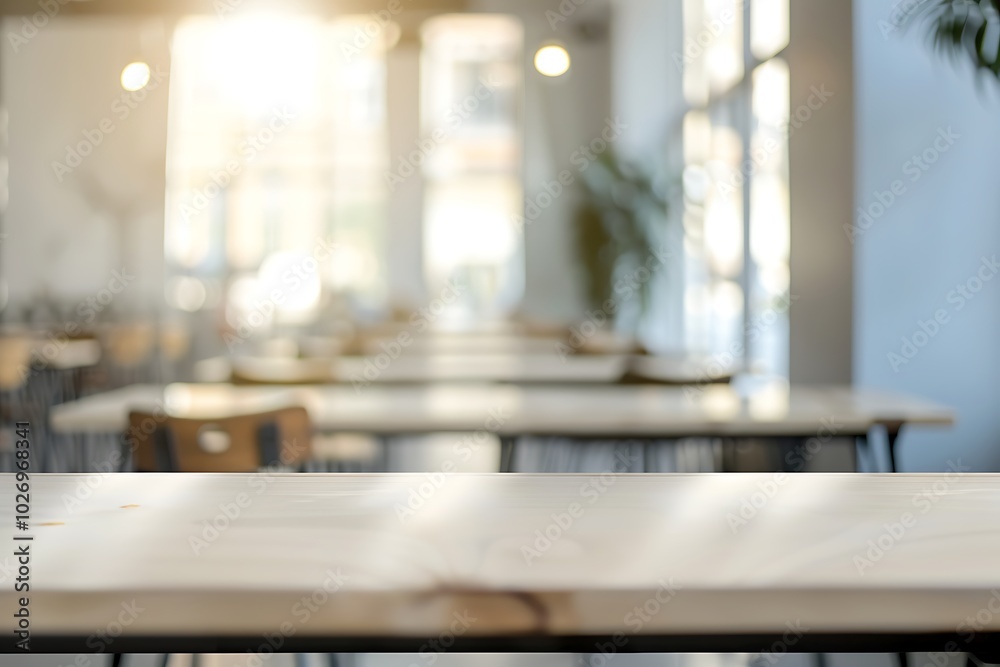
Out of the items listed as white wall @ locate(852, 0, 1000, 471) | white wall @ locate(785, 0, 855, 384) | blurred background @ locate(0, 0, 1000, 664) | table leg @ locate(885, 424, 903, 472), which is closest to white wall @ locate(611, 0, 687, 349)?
blurred background @ locate(0, 0, 1000, 664)

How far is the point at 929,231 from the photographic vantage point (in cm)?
383

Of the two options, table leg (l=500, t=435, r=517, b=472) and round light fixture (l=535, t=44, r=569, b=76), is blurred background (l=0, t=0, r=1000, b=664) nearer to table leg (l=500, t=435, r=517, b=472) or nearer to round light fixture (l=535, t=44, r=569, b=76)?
round light fixture (l=535, t=44, r=569, b=76)

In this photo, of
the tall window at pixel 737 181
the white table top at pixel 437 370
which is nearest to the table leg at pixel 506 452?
the white table top at pixel 437 370

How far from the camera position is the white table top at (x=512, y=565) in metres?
0.71

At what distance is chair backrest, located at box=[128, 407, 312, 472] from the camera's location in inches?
78.5

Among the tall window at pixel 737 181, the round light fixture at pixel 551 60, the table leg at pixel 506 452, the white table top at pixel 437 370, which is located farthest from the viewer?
the tall window at pixel 737 181

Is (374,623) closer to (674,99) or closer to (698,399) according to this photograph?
(698,399)

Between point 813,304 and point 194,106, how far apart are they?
696 centimetres

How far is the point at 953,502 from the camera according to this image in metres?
0.97

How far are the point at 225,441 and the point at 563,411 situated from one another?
30.4 inches

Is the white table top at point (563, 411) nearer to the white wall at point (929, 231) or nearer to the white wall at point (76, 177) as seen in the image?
the white wall at point (929, 231)

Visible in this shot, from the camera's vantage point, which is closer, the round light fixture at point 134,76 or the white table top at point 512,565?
the white table top at point 512,565

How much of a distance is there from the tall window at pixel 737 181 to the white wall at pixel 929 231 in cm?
79

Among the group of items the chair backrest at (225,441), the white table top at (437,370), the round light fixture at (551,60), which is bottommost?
the chair backrest at (225,441)
